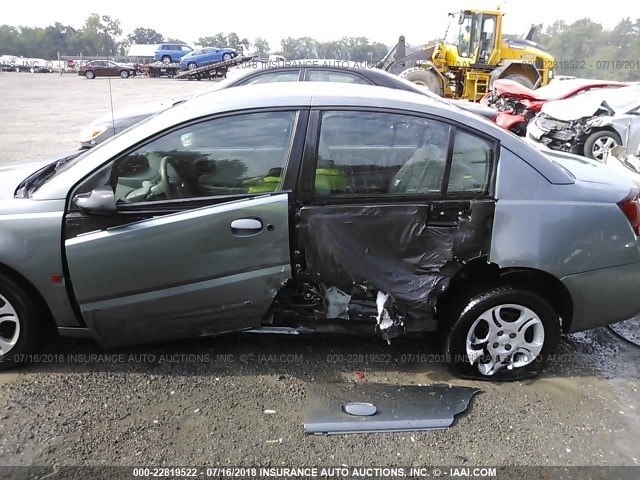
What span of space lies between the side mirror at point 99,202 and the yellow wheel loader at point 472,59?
1432 centimetres

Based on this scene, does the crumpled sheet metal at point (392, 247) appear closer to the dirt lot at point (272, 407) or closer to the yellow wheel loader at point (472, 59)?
the dirt lot at point (272, 407)

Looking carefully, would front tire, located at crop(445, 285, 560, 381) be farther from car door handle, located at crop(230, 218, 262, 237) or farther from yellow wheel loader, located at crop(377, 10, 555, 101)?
yellow wheel loader, located at crop(377, 10, 555, 101)

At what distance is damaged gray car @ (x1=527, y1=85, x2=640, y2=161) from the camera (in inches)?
357

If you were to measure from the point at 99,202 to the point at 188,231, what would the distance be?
50 cm

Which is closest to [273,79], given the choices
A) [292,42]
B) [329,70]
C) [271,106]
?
[329,70]

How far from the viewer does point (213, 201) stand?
2910 mm

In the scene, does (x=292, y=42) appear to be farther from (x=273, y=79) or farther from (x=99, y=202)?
(x=99, y=202)

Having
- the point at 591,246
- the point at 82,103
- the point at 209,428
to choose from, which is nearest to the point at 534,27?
the point at 82,103

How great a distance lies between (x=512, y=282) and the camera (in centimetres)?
306

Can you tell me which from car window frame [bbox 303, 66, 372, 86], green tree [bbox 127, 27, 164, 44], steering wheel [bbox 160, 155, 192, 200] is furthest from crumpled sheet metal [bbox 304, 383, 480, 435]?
green tree [bbox 127, 27, 164, 44]

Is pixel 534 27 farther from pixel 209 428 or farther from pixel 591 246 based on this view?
pixel 209 428

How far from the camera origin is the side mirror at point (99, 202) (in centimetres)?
278

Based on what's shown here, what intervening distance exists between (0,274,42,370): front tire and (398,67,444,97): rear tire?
13.9 meters

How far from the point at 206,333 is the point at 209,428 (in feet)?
1.88
